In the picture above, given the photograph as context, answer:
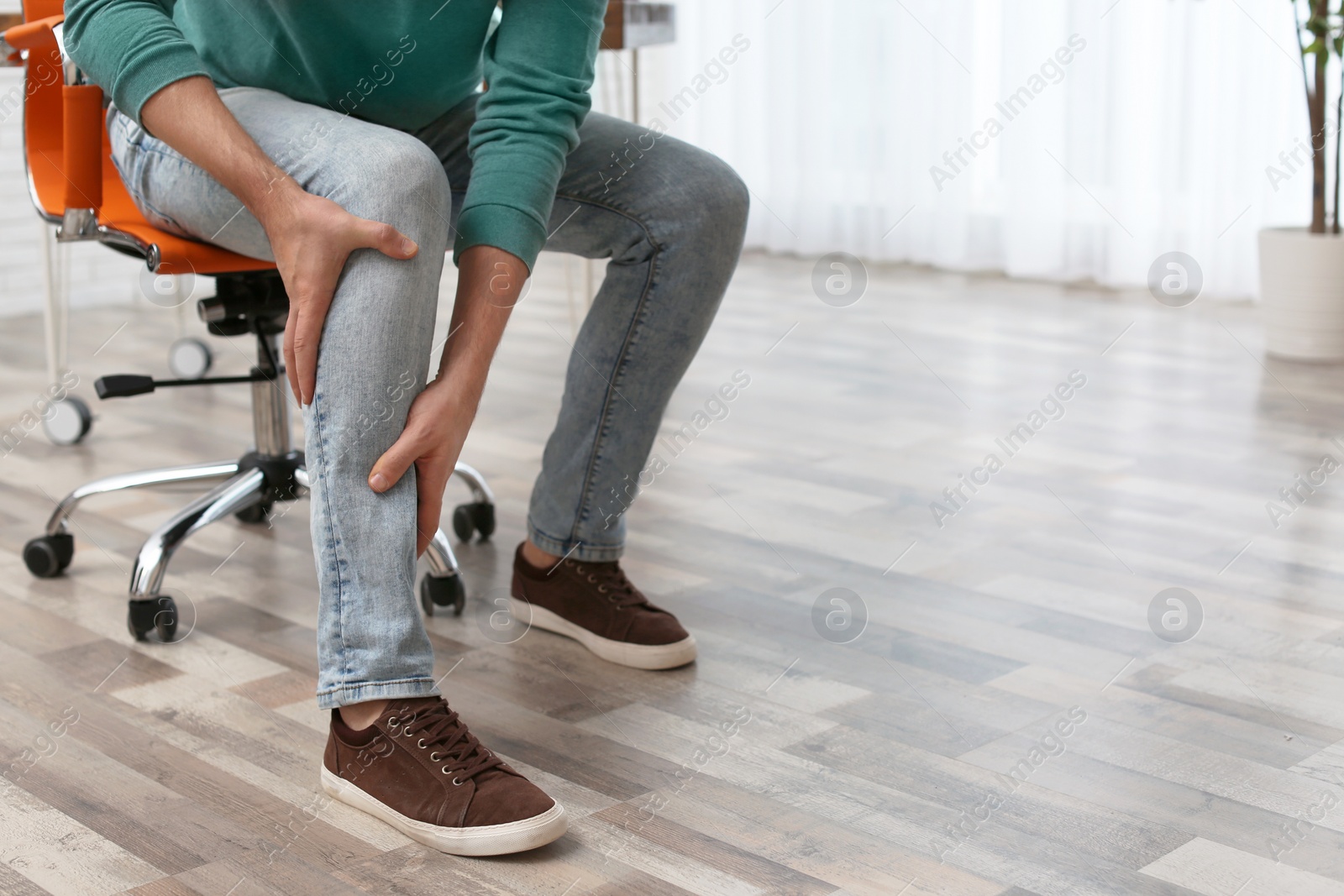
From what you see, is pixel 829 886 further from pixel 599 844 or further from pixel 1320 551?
pixel 1320 551

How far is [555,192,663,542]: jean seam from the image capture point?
1.35m

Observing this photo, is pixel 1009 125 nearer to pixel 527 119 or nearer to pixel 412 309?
pixel 527 119

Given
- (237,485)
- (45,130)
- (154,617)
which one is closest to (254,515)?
(237,485)

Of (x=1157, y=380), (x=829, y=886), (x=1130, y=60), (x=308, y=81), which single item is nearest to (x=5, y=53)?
(x=308, y=81)

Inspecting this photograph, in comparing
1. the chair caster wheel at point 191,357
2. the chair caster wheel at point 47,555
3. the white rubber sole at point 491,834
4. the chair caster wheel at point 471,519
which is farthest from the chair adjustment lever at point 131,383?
the chair caster wheel at point 191,357

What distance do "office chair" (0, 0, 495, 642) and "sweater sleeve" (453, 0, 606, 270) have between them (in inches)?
13.9

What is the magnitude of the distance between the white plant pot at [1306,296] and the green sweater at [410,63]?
6.66 ft

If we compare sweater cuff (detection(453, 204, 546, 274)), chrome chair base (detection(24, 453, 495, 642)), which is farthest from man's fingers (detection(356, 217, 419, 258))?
chrome chair base (detection(24, 453, 495, 642))

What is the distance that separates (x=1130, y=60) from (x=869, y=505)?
7.45ft

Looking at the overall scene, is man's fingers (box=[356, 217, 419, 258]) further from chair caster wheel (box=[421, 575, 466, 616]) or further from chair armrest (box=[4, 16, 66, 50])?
chair armrest (box=[4, 16, 66, 50])

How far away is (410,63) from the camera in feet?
4.25

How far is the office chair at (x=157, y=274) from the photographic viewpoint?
4.64 ft

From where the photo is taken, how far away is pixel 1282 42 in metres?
3.37

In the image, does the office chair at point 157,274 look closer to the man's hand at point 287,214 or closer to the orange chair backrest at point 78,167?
the orange chair backrest at point 78,167
